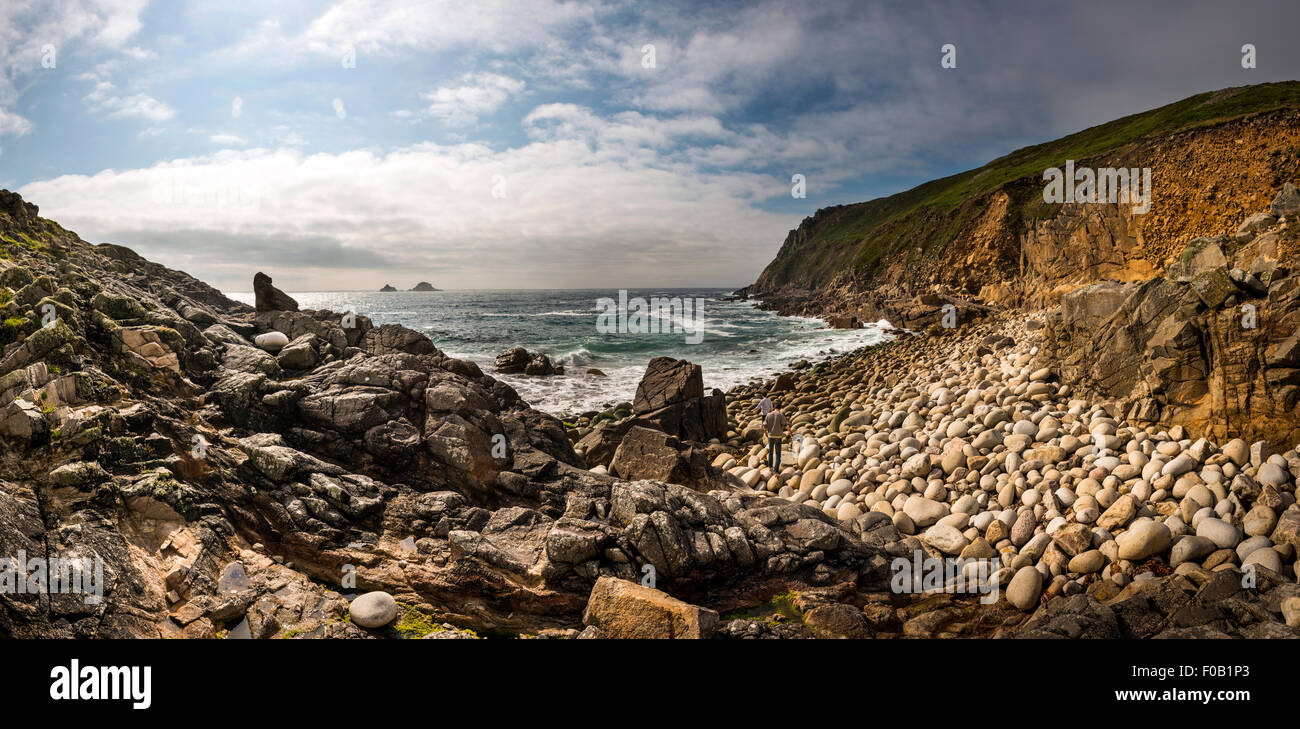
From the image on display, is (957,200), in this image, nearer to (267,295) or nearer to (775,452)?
(775,452)

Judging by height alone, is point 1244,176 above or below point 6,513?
above

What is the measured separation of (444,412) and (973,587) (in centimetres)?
1032

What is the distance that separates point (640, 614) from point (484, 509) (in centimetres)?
369

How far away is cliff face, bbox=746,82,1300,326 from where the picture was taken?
978 inches

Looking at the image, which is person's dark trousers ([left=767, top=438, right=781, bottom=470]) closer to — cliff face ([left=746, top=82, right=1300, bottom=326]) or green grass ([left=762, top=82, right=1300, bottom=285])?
cliff face ([left=746, top=82, right=1300, bottom=326])

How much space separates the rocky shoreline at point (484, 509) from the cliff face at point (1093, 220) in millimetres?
21581

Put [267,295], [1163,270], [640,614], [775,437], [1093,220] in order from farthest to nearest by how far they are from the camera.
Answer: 1. [1093,220]
2. [1163,270]
3. [775,437]
4. [267,295]
5. [640,614]

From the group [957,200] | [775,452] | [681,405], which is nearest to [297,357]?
[681,405]

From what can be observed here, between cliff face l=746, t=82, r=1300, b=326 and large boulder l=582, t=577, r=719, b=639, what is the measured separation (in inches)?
1253

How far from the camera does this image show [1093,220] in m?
29.9

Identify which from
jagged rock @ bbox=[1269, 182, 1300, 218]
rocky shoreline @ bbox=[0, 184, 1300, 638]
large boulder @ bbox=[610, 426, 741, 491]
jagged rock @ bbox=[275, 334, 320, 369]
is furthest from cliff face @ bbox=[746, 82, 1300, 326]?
jagged rock @ bbox=[275, 334, 320, 369]

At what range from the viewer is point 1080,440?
1143 centimetres
